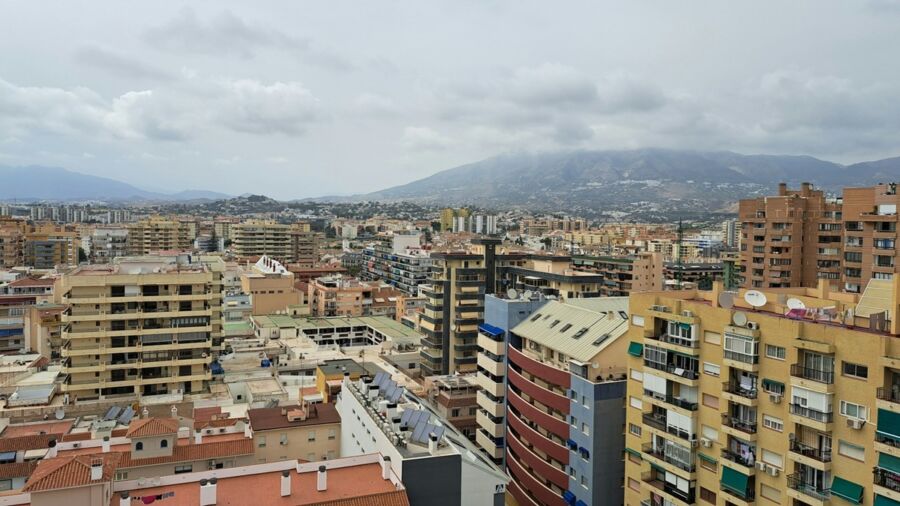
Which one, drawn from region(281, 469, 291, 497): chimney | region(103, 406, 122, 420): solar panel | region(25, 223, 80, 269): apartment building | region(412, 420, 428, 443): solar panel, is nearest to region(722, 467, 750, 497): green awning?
region(412, 420, 428, 443): solar panel

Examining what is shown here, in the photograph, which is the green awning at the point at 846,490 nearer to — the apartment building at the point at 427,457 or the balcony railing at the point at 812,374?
the balcony railing at the point at 812,374

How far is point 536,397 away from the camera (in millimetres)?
31625

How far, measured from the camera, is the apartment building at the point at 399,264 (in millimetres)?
114000

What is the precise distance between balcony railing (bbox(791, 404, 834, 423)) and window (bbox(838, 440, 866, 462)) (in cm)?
68

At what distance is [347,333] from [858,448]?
64862 mm

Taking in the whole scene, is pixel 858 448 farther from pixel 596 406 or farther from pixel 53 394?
pixel 53 394

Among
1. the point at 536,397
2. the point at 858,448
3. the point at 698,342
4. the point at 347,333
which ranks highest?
the point at 698,342

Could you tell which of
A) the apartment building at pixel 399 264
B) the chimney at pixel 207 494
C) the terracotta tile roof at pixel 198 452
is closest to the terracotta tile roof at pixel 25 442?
the terracotta tile roof at pixel 198 452

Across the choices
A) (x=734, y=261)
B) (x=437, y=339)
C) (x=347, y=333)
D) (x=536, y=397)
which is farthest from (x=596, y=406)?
(x=734, y=261)

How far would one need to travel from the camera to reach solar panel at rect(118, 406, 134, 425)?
1228 inches

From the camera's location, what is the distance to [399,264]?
12031 centimetres

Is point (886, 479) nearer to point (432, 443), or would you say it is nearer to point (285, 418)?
point (432, 443)

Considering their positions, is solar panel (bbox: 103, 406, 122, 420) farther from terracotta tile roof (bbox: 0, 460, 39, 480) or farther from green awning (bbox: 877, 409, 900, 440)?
green awning (bbox: 877, 409, 900, 440)

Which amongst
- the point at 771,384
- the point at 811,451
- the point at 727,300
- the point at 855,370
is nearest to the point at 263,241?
the point at 727,300
